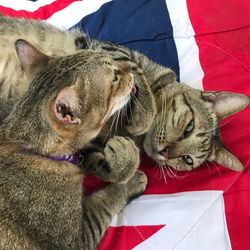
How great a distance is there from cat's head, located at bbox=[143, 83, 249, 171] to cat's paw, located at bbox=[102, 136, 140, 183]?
14 cm

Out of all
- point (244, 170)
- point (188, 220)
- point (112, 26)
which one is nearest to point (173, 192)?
point (188, 220)

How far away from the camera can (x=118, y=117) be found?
197 centimetres

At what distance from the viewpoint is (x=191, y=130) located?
204cm

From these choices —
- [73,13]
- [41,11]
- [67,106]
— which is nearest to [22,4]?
[41,11]

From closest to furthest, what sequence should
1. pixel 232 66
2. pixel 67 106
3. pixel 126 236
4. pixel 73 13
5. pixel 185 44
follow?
1. pixel 67 106
2. pixel 126 236
3. pixel 232 66
4. pixel 185 44
5. pixel 73 13

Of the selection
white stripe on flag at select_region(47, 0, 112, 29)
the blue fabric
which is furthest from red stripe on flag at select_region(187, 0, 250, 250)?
white stripe on flag at select_region(47, 0, 112, 29)

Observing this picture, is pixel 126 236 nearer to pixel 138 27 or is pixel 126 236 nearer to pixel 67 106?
pixel 67 106

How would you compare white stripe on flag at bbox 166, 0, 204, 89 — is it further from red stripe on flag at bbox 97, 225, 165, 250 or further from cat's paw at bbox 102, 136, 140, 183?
red stripe on flag at bbox 97, 225, 165, 250

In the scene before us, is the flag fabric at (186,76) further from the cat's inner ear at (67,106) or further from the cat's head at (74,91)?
the cat's inner ear at (67,106)

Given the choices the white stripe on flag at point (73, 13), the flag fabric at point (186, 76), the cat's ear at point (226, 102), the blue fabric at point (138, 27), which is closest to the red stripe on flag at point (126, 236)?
the flag fabric at point (186, 76)

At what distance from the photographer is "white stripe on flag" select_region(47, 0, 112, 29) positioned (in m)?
2.68

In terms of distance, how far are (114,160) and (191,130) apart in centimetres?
34

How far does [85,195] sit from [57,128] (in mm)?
525

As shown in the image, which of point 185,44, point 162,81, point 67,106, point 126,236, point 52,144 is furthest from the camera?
point 185,44
